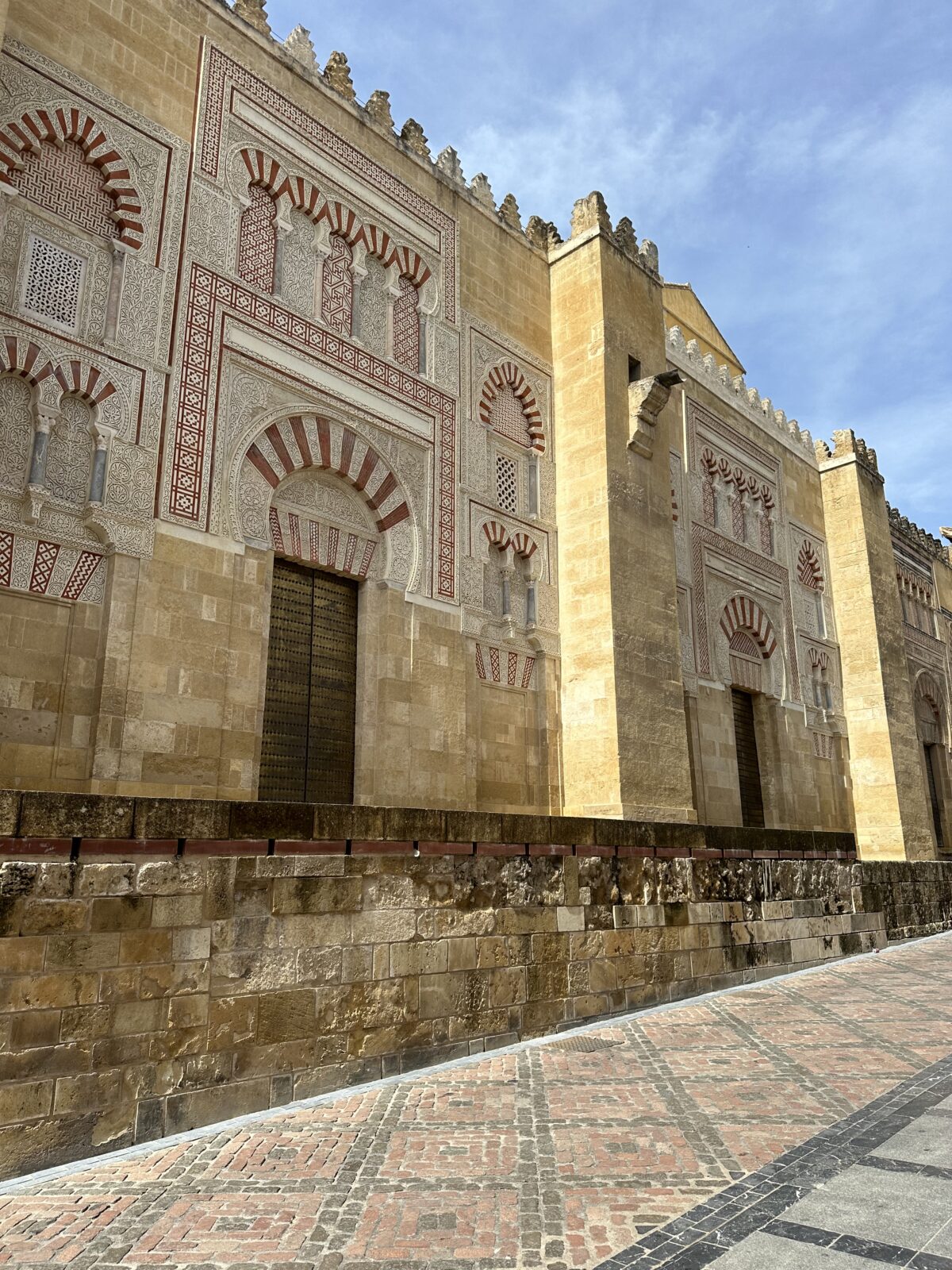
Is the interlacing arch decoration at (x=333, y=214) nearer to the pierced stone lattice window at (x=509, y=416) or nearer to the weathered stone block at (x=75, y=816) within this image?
the pierced stone lattice window at (x=509, y=416)

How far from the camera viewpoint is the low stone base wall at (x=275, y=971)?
291 cm

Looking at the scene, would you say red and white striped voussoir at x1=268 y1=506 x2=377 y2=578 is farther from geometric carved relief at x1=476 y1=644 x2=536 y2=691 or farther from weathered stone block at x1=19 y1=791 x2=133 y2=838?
weathered stone block at x1=19 y1=791 x2=133 y2=838

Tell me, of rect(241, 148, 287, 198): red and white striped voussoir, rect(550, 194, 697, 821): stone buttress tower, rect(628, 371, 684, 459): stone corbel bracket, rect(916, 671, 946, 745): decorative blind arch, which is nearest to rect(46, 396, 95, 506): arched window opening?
rect(241, 148, 287, 198): red and white striped voussoir

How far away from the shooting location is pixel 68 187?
223 inches

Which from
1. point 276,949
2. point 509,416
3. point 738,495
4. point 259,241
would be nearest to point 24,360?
point 259,241

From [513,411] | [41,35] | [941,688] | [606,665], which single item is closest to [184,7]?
[41,35]

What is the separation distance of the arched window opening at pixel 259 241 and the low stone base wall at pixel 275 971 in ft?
15.2

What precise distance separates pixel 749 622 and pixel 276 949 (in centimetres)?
865

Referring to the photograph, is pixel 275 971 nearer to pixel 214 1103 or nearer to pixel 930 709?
pixel 214 1103

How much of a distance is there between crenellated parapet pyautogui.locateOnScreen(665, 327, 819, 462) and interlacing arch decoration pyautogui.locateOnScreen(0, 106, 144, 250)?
5838 mm

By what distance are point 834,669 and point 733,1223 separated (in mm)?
11233

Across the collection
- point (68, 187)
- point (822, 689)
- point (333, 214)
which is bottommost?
point (822, 689)

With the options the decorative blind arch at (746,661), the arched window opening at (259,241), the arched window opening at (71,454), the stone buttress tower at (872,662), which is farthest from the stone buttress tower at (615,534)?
the stone buttress tower at (872,662)

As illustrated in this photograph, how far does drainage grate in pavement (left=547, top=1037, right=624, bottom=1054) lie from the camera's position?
4.30 m
